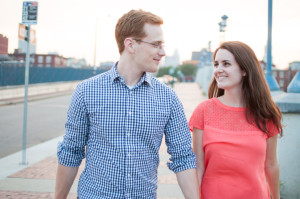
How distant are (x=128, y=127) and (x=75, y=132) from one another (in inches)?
13.6

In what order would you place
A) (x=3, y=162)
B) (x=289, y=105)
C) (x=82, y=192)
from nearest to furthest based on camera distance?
(x=82, y=192) < (x=289, y=105) < (x=3, y=162)

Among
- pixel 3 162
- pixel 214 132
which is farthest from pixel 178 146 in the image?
pixel 3 162

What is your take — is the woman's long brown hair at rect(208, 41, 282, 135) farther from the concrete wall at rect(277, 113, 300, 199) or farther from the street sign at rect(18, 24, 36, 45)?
the street sign at rect(18, 24, 36, 45)

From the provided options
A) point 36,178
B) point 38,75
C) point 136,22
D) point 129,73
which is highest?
point 38,75

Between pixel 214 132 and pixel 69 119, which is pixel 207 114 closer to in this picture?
pixel 214 132

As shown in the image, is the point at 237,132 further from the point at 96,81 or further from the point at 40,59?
the point at 40,59

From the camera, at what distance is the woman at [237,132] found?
7.13 ft

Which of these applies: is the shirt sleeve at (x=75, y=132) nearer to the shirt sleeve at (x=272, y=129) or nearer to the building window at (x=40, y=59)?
the shirt sleeve at (x=272, y=129)

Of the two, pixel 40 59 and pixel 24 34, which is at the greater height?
pixel 40 59

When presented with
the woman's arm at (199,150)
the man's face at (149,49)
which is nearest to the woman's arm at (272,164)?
the woman's arm at (199,150)

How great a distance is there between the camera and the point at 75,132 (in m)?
2.00

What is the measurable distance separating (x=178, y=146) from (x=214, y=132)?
1.12 ft

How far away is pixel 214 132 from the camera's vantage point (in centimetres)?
226

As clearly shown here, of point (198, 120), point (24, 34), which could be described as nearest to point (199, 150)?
point (198, 120)
